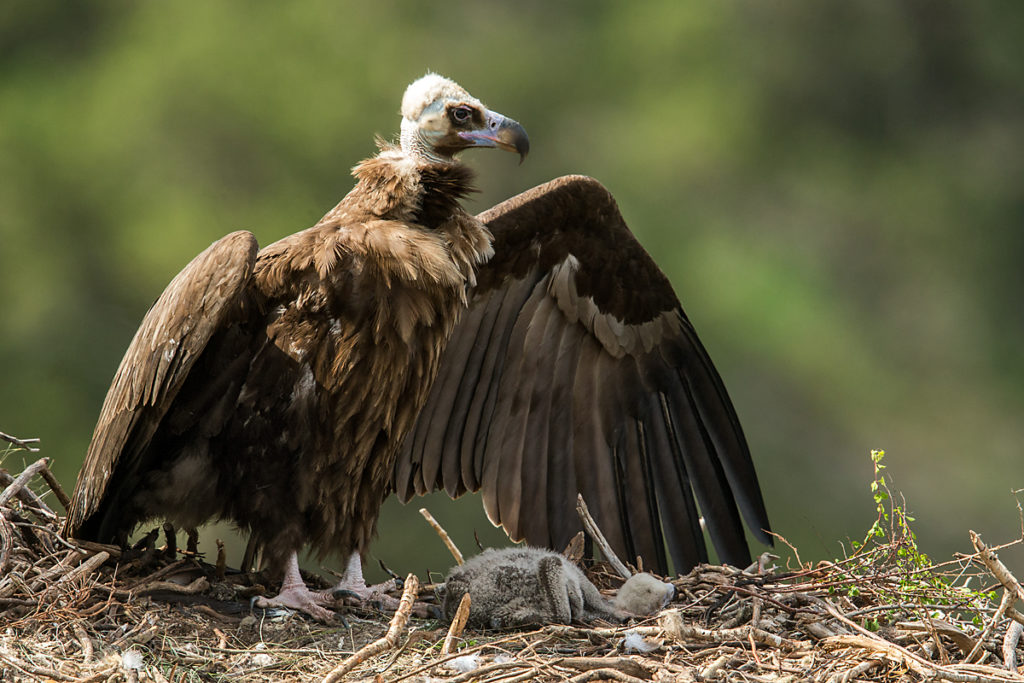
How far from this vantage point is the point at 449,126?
409 cm

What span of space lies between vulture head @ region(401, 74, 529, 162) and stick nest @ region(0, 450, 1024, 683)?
148 centimetres

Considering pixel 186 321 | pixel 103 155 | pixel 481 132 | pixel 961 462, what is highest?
pixel 103 155

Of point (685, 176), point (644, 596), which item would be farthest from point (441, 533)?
point (685, 176)

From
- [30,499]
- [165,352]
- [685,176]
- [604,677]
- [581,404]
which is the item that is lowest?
[604,677]

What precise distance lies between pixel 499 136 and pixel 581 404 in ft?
4.53

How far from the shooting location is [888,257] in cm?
1362

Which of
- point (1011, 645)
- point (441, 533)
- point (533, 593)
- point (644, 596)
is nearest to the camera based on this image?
point (1011, 645)

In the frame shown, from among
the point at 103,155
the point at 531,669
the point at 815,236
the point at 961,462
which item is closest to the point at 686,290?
the point at 815,236

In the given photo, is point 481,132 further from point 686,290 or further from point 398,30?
point 398,30

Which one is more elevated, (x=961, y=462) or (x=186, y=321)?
(x=186, y=321)

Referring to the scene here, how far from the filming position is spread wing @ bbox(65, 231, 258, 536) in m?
3.67

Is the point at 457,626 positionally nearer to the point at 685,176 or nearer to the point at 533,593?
the point at 533,593

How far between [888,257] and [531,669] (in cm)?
1132

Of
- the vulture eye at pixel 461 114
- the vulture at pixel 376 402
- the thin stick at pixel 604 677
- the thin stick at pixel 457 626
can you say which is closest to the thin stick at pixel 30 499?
the vulture at pixel 376 402
